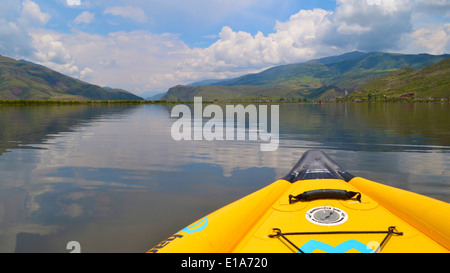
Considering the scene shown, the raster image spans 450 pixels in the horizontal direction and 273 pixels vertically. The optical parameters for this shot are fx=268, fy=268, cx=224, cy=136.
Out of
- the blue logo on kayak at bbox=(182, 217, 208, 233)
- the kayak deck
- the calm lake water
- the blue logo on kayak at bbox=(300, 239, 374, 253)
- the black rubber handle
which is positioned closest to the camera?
the blue logo on kayak at bbox=(300, 239, 374, 253)

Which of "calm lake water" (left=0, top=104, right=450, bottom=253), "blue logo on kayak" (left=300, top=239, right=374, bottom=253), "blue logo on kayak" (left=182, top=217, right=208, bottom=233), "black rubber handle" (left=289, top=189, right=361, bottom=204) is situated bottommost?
"calm lake water" (left=0, top=104, right=450, bottom=253)

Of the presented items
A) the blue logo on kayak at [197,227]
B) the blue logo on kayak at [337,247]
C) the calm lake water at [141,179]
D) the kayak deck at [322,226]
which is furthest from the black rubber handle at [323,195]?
the calm lake water at [141,179]

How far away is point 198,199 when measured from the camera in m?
10.6

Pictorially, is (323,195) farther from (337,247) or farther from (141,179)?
(141,179)

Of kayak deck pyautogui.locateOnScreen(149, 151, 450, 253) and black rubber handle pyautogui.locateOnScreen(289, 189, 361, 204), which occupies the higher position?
black rubber handle pyautogui.locateOnScreen(289, 189, 361, 204)

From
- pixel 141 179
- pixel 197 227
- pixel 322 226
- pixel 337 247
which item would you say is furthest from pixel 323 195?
pixel 141 179

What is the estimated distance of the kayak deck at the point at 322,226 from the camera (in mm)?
4984

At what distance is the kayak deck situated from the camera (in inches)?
196

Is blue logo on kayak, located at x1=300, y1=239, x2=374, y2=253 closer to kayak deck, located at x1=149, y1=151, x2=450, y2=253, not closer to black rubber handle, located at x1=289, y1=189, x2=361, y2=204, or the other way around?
kayak deck, located at x1=149, y1=151, x2=450, y2=253

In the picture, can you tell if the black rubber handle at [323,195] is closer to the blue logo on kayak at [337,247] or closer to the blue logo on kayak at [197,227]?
the blue logo on kayak at [337,247]

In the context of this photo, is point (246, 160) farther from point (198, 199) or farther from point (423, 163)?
point (423, 163)

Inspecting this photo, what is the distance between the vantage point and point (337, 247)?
4875 mm

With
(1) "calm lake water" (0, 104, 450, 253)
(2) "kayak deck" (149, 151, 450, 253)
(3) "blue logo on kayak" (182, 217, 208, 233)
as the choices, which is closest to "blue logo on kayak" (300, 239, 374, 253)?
(2) "kayak deck" (149, 151, 450, 253)

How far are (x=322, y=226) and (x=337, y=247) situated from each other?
2.45 feet
